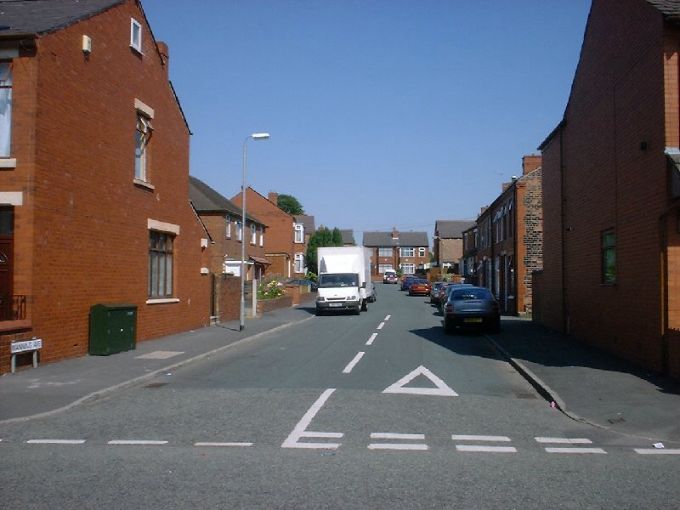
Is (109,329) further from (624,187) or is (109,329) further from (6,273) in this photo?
(624,187)

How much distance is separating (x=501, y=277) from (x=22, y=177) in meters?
31.1

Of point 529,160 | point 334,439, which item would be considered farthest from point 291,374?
point 529,160

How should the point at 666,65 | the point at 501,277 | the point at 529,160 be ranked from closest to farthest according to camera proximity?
the point at 666,65 → the point at 529,160 → the point at 501,277

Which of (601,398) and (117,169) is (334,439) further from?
(117,169)

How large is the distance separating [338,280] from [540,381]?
74.3ft

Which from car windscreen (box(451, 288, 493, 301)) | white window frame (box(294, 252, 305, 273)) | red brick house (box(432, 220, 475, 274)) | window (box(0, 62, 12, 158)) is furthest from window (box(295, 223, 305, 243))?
window (box(0, 62, 12, 158))

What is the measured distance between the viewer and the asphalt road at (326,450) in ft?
18.9

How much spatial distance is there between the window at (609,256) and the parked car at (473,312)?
6.13 m

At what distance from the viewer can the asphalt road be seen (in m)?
5.76

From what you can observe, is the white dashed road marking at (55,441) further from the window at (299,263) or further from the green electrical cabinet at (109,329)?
the window at (299,263)

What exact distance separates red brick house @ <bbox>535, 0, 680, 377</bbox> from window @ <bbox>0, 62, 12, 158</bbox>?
12.9 metres

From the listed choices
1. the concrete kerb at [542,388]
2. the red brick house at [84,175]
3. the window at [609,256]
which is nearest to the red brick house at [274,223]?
the red brick house at [84,175]

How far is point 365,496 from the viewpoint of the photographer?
5.73 metres

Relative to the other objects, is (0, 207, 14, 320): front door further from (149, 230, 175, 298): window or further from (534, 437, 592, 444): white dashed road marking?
(534, 437, 592, 444): white dashed road marking
